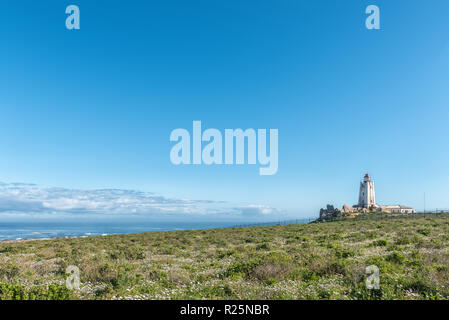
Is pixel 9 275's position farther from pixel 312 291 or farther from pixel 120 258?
pixel 312 291

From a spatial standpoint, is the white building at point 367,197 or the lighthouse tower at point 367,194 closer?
the white building at point 367,197

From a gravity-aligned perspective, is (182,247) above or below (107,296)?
below

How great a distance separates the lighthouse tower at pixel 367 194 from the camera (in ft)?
330

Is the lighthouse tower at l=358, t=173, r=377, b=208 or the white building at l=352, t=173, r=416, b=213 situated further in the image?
the lighthouse tower at l=358, t=173, r=377, b=208

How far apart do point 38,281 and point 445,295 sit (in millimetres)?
14734

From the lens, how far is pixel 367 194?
101688mm

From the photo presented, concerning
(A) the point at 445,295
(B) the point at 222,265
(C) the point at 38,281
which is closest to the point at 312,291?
(A) the point at 445,295

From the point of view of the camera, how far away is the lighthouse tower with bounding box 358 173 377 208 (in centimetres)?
10063
